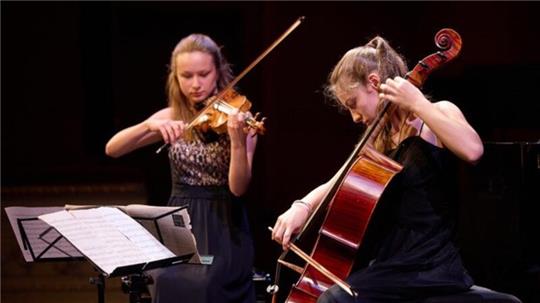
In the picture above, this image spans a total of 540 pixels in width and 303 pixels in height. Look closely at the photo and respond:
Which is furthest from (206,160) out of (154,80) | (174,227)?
(154,80)

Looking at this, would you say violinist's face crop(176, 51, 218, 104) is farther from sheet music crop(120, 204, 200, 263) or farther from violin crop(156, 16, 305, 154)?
sheet music crop(120, 204, 200, 263)

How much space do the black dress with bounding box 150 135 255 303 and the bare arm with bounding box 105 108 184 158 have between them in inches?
3.6

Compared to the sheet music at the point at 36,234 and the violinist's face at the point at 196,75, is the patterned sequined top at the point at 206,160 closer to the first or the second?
the violinist's face at the point at 196,75

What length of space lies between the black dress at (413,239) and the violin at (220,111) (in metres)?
0.78

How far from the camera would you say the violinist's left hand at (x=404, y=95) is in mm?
2033

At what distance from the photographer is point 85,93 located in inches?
170

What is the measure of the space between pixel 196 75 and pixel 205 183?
390 mm

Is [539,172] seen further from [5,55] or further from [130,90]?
[5,55]

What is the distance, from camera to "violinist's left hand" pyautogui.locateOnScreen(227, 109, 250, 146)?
2732 mm

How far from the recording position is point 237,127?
8.96ft

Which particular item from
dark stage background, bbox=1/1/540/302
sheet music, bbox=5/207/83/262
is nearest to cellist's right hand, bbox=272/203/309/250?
sheet music, bbox=5/207/83/262

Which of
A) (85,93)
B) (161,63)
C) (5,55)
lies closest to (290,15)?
(161,63)

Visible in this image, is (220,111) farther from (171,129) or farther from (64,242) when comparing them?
(64,242)

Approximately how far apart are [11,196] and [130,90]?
876 millimetres
